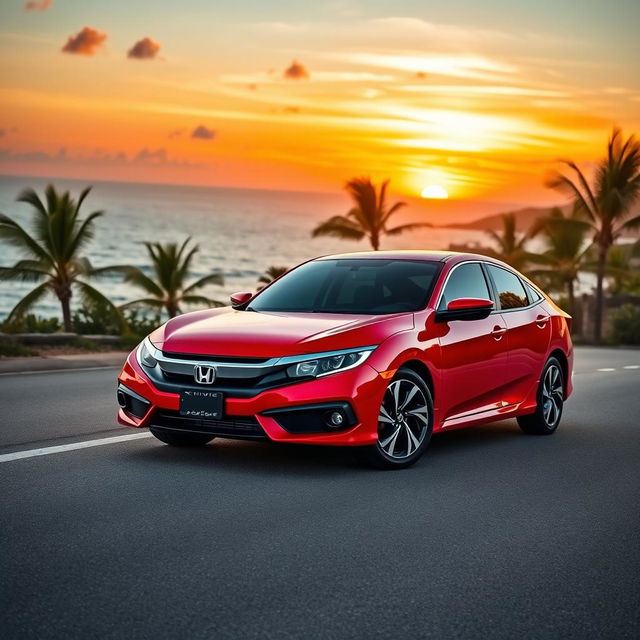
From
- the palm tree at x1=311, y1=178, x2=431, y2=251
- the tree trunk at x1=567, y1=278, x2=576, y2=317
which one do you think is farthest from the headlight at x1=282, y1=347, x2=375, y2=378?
the tree trunk at x1=567, y1=278, x2=576, y2=317

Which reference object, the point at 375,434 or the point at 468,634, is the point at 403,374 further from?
the point at 468,634

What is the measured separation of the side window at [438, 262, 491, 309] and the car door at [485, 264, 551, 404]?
211 millimetres

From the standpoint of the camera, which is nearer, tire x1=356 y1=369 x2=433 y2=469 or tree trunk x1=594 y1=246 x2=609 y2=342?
tire x1=356 y1=369 x2=433 y2=469

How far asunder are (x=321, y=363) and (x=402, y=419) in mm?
872

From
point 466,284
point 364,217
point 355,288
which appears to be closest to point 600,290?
point 364,217

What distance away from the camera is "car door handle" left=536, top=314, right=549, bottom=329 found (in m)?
10.6

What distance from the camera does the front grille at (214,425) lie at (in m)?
7.83

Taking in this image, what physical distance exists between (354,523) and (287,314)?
2715mm

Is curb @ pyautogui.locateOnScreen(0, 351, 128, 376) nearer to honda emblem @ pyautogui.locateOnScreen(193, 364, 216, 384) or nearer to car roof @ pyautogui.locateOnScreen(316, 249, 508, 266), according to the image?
car roof @ pyautogui.locateOnScreen(316, 249, 508, 266)

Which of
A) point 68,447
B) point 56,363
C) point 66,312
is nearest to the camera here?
point 68,447

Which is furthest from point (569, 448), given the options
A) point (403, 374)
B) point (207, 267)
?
point (207, 267)

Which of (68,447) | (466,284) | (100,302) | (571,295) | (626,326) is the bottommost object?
(626,326)

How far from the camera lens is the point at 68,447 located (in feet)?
29.3

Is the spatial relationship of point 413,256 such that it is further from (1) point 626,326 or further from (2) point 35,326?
(1) point 626,326
